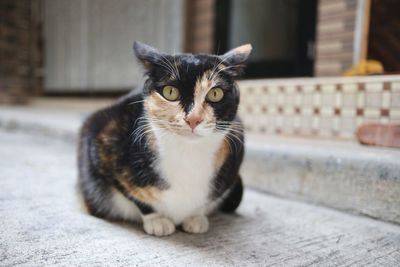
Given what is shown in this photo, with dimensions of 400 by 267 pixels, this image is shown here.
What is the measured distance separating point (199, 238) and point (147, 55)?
0.49 metres

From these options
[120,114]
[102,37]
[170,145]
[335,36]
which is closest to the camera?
[170,145]

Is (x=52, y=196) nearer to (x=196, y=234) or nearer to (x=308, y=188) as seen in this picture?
(x=196, y=234)

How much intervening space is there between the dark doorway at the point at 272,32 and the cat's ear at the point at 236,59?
4.34 feet

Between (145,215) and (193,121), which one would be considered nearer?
(193,121)

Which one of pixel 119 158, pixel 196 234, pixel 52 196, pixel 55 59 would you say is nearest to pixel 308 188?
pixel 196 234

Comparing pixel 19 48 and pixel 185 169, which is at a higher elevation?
pixel 19 48

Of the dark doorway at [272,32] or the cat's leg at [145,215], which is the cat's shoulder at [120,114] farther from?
the dark doorway at [272,32]

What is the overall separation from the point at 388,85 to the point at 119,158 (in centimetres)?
111

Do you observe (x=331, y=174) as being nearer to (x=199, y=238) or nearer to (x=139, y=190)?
(x=199, y=238)

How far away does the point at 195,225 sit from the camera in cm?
98

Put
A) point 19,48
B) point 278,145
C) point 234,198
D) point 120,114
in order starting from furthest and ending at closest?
point 19,48 < point 278,145 < point 234,198 < point 120,114

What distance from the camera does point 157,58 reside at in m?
0.86

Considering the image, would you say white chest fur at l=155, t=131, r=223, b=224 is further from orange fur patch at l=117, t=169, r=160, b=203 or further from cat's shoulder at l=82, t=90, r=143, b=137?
cat's shoulder at l=82, t=90, r=143, b=137

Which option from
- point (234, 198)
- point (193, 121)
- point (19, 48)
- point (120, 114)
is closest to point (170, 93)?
point (193, 121)
